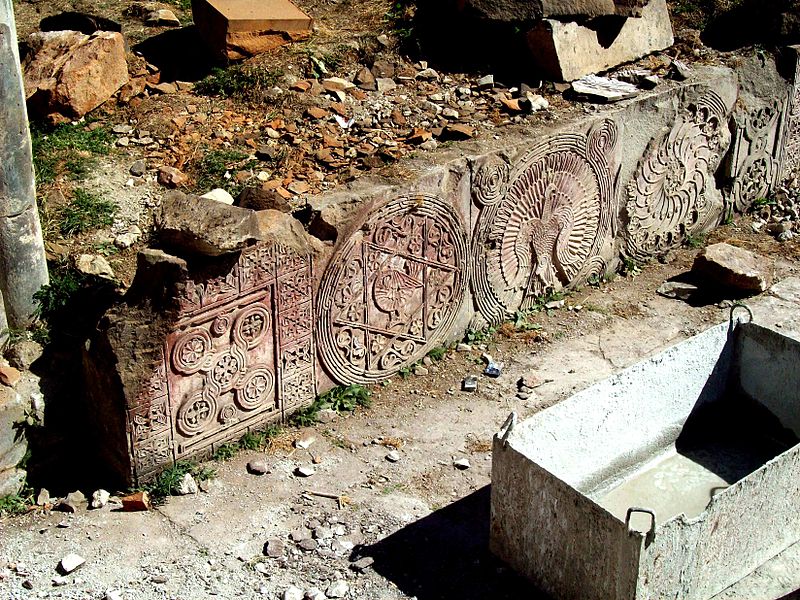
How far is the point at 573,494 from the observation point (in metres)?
4.88

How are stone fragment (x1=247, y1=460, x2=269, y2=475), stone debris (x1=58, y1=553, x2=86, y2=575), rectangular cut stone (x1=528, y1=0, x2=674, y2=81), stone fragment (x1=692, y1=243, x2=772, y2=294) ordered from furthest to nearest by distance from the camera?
rectangular cut stone (x1=528, y1=0, x2=674, y2=81), stone fragment (x1=692, y1=243, x2=772, y2=294), stone fragment (x1=247, y1=460, x2=269, y2=475), stone debris (x1=58, y1=553, x2=86, y2=575)

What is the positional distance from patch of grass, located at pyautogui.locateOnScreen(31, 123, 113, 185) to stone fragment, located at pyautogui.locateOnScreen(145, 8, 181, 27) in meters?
1.96

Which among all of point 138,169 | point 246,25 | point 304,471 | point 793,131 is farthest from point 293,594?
point 793,131

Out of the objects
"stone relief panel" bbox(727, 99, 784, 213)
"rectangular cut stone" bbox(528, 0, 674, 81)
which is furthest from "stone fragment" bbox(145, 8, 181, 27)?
"stone relief panel" bbox(727, 99, 784, 213)

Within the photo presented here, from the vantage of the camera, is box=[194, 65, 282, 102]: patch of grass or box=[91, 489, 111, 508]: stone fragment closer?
box=[91, 489, 111, 508]: stone fragment

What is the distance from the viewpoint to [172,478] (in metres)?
5.92

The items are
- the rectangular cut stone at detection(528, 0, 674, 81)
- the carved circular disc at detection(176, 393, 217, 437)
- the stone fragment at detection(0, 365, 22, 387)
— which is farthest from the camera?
the rectangular cut stone at detection(528, 0, 674, 81)

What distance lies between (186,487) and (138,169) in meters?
2.41

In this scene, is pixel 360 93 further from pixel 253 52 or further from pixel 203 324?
pixel 203 324

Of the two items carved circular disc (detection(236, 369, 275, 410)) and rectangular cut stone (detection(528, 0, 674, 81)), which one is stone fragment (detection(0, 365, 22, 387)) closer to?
carved circular disc (detection(236, 369, 275, 410))

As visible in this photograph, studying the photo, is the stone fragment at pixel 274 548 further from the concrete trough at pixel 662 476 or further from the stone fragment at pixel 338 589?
the concrete trough at pixel 662 476

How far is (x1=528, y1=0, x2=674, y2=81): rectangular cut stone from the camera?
8273mm

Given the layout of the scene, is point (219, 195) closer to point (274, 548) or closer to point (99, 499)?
point (99, 499)

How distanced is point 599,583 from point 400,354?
251 centimetres
